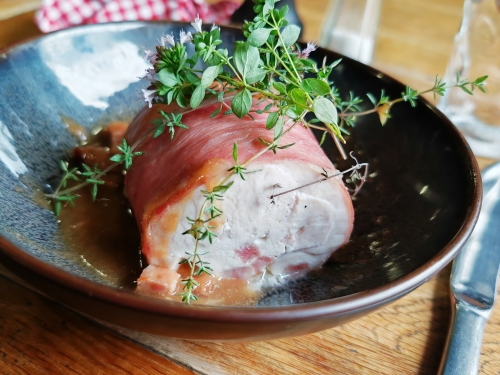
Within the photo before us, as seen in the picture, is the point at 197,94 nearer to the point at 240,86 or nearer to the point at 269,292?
the point at 240,86

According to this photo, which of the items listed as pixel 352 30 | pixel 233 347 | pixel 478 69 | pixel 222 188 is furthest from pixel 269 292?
pixel 352 30

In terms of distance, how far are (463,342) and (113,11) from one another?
1.50 m

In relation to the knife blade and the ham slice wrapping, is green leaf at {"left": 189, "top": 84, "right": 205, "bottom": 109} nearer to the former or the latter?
the ham slice wrapping

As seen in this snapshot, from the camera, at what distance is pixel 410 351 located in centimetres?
79

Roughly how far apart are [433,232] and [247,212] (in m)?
0.31

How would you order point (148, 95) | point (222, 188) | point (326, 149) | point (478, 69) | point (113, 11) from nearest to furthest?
point (222, 188), point (148, 95), point (326, 149), point (478, 69), point (113, 11)

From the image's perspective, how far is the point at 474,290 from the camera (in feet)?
2.86

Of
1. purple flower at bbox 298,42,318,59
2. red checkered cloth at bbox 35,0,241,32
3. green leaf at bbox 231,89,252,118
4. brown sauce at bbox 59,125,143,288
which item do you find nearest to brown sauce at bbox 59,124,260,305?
brown sauce at bbox 59,125,143,288

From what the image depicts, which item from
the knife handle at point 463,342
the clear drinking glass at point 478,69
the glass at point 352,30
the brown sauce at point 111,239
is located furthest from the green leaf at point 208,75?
the glass at point 352,30

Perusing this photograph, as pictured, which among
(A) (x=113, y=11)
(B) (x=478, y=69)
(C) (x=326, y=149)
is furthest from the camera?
(A) (x=113, y=11)

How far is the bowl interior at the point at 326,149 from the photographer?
0.81 meters

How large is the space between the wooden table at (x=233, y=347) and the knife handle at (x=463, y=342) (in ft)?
0.11

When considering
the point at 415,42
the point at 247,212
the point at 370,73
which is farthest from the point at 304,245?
the point at 415,42

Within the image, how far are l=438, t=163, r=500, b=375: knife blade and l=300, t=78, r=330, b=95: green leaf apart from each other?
43 cm
